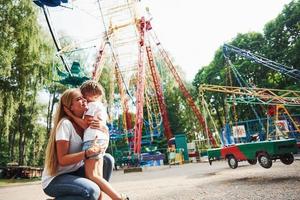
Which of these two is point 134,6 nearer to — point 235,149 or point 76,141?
point 235,149

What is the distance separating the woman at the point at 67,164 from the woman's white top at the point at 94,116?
69mm

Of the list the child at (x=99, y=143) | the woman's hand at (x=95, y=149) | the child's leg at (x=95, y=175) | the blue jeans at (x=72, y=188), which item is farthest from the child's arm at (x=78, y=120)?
the blue jeans at (x=72, y=188)

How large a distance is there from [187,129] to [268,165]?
33.9 meters

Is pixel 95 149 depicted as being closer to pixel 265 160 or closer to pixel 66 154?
pixel 66 154

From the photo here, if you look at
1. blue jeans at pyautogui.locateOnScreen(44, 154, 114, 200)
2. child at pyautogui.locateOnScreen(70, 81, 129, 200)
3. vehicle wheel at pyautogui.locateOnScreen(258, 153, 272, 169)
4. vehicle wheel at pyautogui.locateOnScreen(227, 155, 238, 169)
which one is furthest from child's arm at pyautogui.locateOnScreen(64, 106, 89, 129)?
vehicle wheel at pyautogui.locateOnScreen(227, 155, 238, 169)

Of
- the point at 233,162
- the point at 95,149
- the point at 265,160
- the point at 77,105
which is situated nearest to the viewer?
the point at 95,149

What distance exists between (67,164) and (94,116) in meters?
0.57

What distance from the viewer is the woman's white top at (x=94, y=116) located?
3002mm

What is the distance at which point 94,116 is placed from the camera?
3.19m

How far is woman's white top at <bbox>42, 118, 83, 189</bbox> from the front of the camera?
2913mm

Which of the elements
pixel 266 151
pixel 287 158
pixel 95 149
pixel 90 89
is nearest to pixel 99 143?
pixel 95 149

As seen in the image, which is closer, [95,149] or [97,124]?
[95,149]

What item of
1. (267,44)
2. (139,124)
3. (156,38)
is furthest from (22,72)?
(267,44)

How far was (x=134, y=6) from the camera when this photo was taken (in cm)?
2344
